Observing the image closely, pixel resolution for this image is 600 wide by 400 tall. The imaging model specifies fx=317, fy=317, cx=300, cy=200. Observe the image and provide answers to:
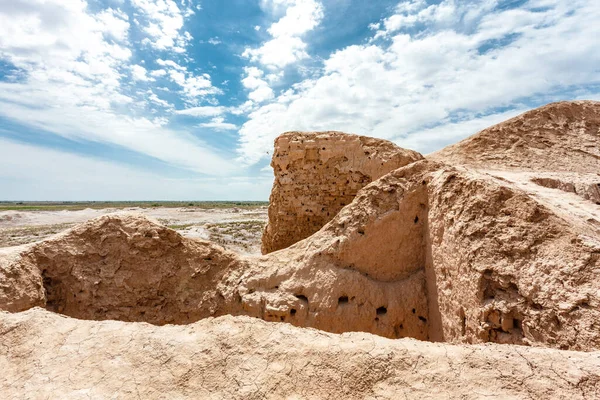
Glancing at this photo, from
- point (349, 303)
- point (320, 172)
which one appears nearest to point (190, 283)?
point (349, 303)

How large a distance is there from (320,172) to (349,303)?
486 centimetres

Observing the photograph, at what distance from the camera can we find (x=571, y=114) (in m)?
11.0

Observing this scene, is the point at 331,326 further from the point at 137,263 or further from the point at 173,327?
the point at 137,263

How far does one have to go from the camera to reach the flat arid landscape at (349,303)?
2.39m

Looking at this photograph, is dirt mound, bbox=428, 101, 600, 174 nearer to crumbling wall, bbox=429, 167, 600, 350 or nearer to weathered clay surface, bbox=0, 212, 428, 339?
crumbling wall, bbox=429, 167, 600, 350

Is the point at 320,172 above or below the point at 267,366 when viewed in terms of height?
above

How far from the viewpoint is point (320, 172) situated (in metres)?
9.34

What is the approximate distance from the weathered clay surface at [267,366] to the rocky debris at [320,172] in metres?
6.36

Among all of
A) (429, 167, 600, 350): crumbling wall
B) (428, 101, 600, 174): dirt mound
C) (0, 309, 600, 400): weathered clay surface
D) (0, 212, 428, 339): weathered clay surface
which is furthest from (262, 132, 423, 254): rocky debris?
(0, 309, 600, 400): weathered clay surface

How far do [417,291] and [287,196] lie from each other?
512 centimetres

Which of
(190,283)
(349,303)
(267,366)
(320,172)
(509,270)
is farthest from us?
(320,172)

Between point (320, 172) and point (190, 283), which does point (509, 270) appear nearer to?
point (190, 283)

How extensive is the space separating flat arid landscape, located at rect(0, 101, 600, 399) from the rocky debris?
0.15 m

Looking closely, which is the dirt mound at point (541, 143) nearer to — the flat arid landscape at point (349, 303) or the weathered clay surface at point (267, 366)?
the flat arid landscape at point (349, 303)
